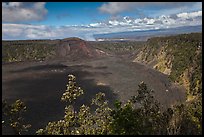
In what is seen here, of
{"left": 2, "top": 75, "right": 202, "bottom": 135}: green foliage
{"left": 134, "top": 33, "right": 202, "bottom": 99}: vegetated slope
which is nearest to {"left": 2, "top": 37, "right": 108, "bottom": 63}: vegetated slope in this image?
{"left": 134, "top": 33, "right": 202, "bottom": 99}: vegetated slope

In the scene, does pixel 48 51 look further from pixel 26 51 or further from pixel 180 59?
pixel 180 59

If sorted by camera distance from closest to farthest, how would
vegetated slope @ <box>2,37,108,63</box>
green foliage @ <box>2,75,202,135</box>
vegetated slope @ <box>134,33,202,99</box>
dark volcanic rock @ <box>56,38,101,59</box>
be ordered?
green foliage @ <box>2,75,202,135</box>
vegetated slope @ <box>134,33,202,99</box>
vegetated slope @ <box>2,37,108,63</box>
dark volcanic rock @ <box>56,38,101,59</box>

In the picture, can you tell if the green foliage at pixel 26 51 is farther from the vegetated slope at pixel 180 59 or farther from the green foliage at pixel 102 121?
the green foliage at pixel 102 121

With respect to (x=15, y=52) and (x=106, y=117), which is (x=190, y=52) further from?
(x=15, y=52)

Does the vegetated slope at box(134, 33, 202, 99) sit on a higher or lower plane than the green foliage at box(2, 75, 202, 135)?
lower

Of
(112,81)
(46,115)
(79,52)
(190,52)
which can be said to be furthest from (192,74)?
(79,52)

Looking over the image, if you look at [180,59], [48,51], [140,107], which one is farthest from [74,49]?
[140,107]

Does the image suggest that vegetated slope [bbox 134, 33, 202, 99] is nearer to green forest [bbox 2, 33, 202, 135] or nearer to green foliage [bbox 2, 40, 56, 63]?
green forest [bbox 2, 33, 202, 135]
